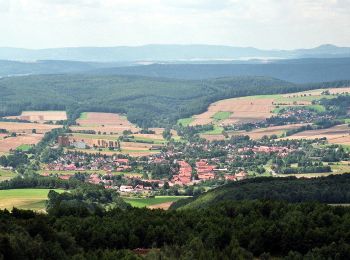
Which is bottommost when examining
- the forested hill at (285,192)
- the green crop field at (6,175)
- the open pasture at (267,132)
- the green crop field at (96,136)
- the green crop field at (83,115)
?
the open pasture at (267,132)

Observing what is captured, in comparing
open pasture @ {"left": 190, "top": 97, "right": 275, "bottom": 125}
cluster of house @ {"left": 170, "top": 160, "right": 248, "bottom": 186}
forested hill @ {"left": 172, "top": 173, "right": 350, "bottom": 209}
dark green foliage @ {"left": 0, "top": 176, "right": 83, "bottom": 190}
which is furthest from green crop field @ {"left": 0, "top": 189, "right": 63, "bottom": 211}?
open pasture @ {"left": 190, "top": 97, "right": 275, "bottom": 125}

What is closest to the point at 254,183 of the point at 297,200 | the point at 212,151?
the point at 297,200

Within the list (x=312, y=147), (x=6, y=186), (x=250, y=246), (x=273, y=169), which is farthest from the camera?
(x=312, y=147)

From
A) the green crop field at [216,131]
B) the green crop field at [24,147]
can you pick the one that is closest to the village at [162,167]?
the green crop field at [24,147]

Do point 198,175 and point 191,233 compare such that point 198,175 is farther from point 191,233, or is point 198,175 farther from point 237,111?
point 237,111

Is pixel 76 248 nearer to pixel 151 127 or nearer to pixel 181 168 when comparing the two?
pixel 181 168

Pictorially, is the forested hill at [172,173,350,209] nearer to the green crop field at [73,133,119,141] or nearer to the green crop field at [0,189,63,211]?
the green crop field at [0,189,63,211]

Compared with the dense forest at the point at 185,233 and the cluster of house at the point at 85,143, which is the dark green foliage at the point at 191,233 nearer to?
the dense forest at the point at 185,233
